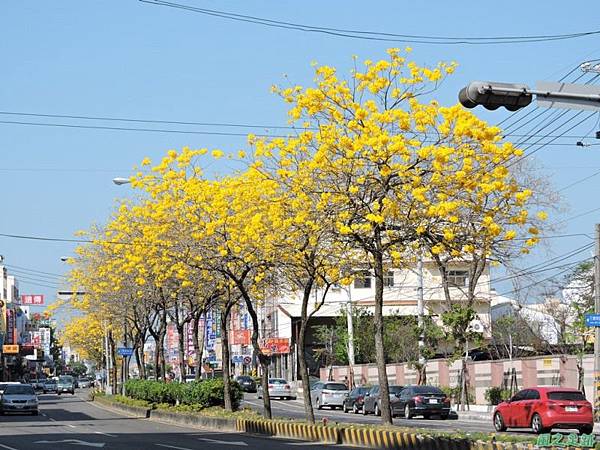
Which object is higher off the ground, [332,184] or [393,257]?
[332,184]

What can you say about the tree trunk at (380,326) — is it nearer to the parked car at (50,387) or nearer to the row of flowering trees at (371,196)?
the row of flowering trees at (371,196)

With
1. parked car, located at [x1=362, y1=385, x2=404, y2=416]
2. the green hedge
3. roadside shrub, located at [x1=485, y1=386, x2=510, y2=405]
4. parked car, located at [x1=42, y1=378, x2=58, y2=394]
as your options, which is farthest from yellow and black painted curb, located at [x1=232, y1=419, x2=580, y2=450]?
parked car, located at [x1=42, y1=378, x2=58, y2=394]

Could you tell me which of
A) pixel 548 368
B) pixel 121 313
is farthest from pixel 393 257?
pixel 121 313

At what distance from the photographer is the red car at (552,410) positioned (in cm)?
3247

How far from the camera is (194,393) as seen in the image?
41.7m

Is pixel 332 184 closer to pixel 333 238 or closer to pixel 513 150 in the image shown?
pixel 333 238

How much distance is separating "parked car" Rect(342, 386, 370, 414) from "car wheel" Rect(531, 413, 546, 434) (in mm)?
20576

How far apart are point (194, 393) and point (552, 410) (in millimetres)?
15105

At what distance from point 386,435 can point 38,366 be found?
175718mm

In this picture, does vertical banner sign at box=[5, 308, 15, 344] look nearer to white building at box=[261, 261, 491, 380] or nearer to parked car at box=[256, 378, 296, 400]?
white building at box=[261, 261, 491, 380]

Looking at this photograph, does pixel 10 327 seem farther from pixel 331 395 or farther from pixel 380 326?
A: pixel 380 326

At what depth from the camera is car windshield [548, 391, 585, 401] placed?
32.9m

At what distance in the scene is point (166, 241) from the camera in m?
39.0

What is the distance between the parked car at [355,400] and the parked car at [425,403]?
251 inches
